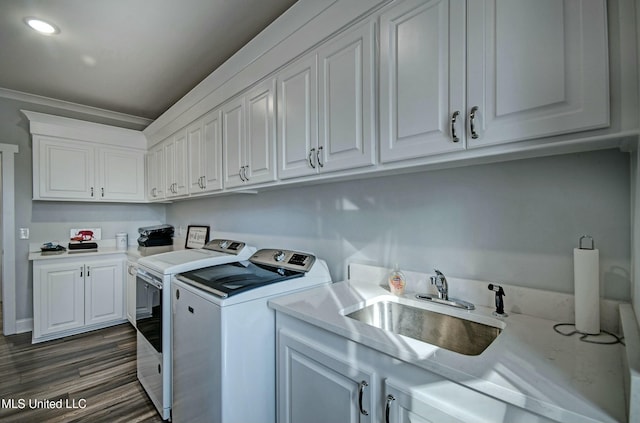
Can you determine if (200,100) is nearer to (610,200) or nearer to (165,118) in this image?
(165,118)

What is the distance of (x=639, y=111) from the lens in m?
0.72

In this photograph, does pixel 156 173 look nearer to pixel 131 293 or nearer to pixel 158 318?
pixel 131 293

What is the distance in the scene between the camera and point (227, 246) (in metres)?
2.58

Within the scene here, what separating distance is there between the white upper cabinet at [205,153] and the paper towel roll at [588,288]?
7.01ft

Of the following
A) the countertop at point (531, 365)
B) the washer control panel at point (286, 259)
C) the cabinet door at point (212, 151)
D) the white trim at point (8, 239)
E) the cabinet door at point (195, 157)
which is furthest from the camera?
the white trim at point (8, 239)

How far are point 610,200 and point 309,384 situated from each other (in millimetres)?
1309

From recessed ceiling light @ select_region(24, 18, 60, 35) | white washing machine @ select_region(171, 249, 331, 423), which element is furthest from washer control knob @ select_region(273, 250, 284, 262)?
A: recessed ceiling light @ select_region(24, 18, 60, 35)

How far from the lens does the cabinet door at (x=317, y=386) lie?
102cm

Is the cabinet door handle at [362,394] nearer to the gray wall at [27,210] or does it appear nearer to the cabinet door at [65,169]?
the cabinet door at [65,169]

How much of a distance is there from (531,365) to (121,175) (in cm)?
424

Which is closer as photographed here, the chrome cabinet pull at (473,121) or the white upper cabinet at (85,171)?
the chrome cabinet pull at (473,121)

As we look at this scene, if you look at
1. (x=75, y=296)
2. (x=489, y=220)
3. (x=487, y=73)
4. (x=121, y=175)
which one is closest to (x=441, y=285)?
(x=489, y=220)

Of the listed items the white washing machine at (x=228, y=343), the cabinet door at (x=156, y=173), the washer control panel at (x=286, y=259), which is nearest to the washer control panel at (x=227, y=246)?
the washer control panel at (x=286, y=259)

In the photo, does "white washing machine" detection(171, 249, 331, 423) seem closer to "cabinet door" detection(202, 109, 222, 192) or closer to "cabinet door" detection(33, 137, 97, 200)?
"cabinet door" detection(202, 109, 222, 192)
